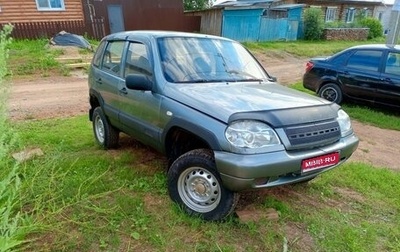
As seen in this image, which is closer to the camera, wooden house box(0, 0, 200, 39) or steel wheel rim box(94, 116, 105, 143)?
steel wheel rim box(94, 116, 105, 143)

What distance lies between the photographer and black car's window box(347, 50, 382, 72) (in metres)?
7.30

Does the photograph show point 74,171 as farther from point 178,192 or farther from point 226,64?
point 226,64

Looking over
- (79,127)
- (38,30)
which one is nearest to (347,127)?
(79,127)

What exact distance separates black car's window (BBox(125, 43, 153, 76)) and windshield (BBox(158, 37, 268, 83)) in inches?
8.5

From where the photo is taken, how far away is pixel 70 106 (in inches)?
306

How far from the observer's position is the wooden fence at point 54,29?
573 inches

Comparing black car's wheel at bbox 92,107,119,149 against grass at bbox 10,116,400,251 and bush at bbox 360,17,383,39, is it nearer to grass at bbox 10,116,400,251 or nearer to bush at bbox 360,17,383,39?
grass at bbox 10,116,400,251

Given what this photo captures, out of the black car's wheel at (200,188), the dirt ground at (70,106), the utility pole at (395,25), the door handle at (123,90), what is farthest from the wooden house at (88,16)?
the black car's wheel at (200,188)

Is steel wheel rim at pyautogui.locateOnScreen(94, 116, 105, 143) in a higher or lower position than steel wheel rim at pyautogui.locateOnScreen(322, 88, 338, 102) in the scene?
higher

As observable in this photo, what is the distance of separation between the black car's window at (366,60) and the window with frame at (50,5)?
1502 cm

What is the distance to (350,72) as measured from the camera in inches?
300

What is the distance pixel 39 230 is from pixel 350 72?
7351 millimetres

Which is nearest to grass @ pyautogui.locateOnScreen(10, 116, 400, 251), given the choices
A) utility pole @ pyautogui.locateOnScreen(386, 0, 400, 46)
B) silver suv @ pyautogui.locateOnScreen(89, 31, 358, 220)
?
silver suv @ pyautogui.locateOnScreen(89, 31, 358, 220)

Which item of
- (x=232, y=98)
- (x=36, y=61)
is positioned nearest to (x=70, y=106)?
(x=36, y=61)
